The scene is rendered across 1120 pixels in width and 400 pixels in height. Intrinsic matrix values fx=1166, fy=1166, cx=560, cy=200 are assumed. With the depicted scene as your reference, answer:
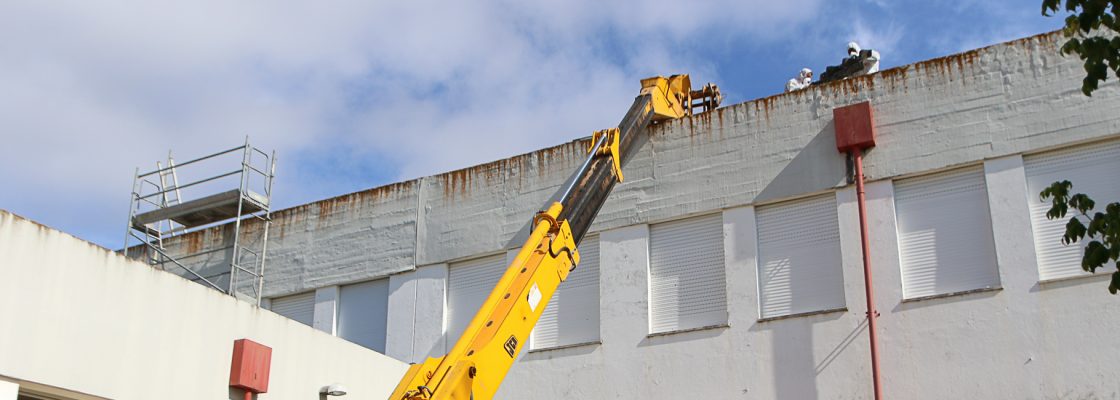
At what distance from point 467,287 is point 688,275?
4632mm

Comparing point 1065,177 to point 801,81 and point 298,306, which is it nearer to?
point 801,81

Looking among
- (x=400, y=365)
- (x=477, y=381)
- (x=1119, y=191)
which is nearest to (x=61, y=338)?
(x=477, y=381)

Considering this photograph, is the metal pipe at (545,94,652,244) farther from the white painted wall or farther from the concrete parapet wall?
the white painted wall

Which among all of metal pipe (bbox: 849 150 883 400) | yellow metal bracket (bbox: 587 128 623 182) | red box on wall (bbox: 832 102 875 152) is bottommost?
metal pipe (bbox: 849 150 883 400)

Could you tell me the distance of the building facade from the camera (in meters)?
17.5

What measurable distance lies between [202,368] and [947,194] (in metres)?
11.7

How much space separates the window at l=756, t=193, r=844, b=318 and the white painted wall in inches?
305

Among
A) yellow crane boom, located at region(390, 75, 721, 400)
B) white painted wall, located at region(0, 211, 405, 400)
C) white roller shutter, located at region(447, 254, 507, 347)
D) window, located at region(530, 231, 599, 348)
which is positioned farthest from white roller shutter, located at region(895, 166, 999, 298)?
white painted wall, located at region(0, 211, 405, 400)

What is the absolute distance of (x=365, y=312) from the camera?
23.8m

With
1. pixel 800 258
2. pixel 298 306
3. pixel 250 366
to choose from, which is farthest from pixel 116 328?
pixel 800 258

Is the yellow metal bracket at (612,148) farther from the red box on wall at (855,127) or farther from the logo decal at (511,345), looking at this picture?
the logo decal at (511,345)

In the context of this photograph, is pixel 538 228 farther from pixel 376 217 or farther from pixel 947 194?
pixel 376 217

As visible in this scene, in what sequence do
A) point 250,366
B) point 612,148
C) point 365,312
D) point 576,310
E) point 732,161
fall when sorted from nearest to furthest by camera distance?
point 250,366 → point 612,148 → point 732,161 → point 576,310 → point 365,312

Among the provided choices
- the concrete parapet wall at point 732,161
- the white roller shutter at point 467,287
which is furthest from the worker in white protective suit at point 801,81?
the white roller shutter at point 467,287
